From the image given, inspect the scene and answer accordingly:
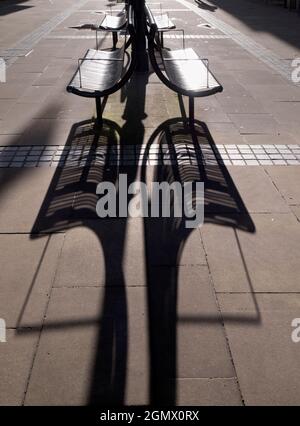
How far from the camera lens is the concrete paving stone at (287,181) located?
4.56m

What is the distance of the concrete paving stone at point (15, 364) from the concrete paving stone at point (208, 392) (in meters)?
0.89

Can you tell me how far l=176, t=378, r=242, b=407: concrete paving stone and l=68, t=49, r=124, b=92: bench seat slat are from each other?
159 inches

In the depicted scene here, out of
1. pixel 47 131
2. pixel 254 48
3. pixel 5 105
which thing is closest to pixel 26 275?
pixel 47 131

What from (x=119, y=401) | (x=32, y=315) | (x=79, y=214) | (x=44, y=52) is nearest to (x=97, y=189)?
(x=79, y=214)

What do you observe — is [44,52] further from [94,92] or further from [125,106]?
[94,92]

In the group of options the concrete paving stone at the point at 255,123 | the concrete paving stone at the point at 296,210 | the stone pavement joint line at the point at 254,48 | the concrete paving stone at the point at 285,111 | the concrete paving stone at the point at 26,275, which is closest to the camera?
the concrete paving stone at the point at 26,275

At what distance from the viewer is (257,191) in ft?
15.3

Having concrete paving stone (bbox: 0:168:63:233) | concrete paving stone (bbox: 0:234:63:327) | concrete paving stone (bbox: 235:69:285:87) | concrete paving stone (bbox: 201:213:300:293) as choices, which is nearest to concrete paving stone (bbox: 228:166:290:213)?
concrete paving stone (bbox: 201:213:300:293)

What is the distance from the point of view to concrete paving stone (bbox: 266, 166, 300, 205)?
179 inches

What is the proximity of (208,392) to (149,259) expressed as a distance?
1.29 meters

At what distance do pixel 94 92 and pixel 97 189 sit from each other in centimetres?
162

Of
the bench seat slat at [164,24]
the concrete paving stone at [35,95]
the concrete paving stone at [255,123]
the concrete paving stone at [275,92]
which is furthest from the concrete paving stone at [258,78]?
the concrete paving stone at [35,95]

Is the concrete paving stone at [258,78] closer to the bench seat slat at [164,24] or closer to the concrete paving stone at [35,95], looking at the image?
the bench seat slat at [164,24]

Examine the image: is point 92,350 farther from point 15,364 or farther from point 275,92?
point 275,92
